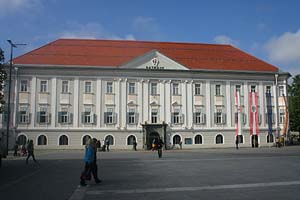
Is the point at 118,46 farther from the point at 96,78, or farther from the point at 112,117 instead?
the point at 112,117

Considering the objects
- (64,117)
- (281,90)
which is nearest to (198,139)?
(281,90)

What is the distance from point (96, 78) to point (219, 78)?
62.3 ft

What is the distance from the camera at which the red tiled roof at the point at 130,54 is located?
50.7 m

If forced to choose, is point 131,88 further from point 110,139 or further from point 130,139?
point 110,139

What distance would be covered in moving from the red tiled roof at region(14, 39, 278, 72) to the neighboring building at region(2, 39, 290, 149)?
163 mm

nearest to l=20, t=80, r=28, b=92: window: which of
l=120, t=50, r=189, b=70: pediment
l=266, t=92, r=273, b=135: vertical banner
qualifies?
l=120, t=50, r=189, b=70: pediment

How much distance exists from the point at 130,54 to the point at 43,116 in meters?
16.3

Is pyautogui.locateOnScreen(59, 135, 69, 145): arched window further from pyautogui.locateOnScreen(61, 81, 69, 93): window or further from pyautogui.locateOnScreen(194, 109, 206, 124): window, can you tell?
pyautogui.locateOnScreen(194, 109, 206, 124): window

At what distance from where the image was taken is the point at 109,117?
49.3 meters

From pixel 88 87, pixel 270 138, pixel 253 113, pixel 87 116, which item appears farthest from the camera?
pixel 270 138

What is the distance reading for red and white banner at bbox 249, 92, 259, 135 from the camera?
50475 mm

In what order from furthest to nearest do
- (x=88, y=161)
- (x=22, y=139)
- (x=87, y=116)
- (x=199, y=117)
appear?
(x=199, y=117) < (x=87, y=116) < (x=22, y=139) < (x=88, y=161)

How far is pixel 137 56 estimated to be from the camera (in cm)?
5169

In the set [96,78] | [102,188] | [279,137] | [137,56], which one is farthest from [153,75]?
[102,188]
